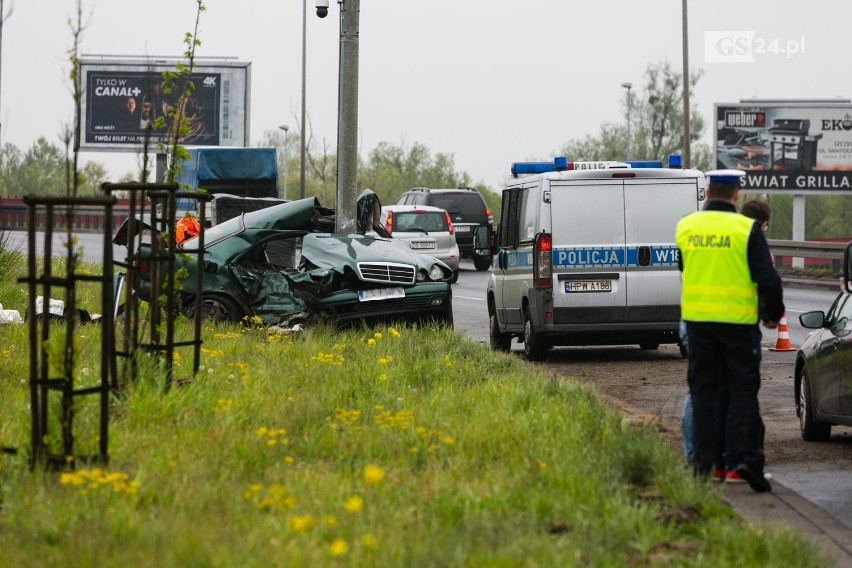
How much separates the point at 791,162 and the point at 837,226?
40253 millimetres

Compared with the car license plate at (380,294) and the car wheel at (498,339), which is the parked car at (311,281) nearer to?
the car license plate at (380,294)

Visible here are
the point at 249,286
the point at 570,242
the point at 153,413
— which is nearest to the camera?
the point at 153,413

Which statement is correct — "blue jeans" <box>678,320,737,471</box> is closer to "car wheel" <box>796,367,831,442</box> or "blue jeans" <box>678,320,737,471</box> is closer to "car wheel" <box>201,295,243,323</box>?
"car wheel" <box>796,367,831,442</box>

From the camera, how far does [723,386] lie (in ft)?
25.4

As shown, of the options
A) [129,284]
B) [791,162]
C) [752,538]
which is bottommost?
[752,538]

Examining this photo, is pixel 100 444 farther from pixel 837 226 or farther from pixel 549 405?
pixel 837 226

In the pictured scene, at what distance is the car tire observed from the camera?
15.3 meters

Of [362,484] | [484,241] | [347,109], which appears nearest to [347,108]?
[347,109]

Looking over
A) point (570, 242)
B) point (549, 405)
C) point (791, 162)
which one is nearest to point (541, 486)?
point (549, 405)

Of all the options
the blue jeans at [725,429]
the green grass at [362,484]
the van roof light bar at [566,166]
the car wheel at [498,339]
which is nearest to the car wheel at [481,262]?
the car wheel at [498,339]

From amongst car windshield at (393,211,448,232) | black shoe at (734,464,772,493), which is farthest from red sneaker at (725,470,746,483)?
car windshield at (393,211,448,232)

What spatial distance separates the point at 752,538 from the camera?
5668mm

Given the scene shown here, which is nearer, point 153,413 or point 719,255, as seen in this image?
point 719,255

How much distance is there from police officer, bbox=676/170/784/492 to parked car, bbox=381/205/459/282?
24.4 metres
